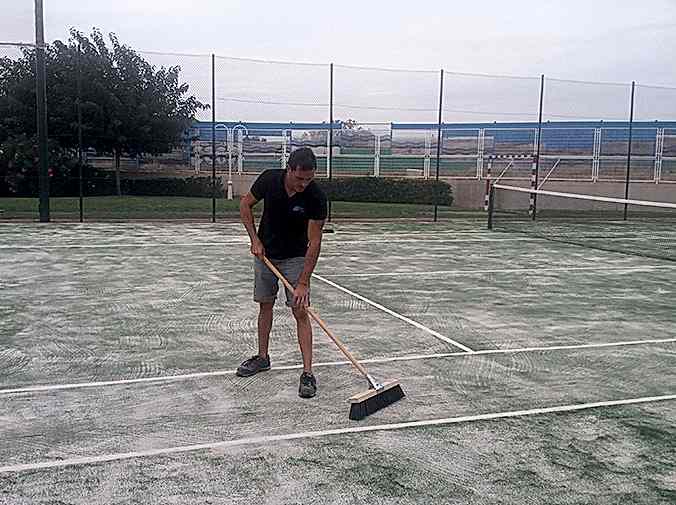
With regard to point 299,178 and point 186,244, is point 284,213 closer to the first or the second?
point 299,178

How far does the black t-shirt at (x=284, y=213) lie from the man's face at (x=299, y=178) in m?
0.06

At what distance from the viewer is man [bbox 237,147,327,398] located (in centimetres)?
450

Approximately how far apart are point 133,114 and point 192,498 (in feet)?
71.0

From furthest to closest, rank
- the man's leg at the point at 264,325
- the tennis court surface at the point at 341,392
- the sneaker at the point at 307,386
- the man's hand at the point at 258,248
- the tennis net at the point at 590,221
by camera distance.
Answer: the tennis net at the point at 590,221 < the man's leg at the point at 264,325 < the man's hand at the point at 258,248 < the sneaker at the point at 307,386 < the tennis court surface at the point at 341,392

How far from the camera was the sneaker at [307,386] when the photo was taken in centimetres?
446

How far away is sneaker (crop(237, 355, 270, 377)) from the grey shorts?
16.6 inches

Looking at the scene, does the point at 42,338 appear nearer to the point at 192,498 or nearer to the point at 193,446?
the point at 193,446

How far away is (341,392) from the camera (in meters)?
4.58

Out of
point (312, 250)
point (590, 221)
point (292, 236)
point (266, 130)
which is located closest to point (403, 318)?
point (292, 236)

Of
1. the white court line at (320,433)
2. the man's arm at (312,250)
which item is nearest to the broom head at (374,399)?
the white court line at (320,433)

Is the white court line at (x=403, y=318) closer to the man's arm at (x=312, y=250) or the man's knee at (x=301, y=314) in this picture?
the man's knee at (x=301, y=314)

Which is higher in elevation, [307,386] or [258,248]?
[258,248]

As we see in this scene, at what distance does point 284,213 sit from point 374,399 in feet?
4.26

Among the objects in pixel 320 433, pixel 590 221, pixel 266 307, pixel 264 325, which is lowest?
pixel 320 433
